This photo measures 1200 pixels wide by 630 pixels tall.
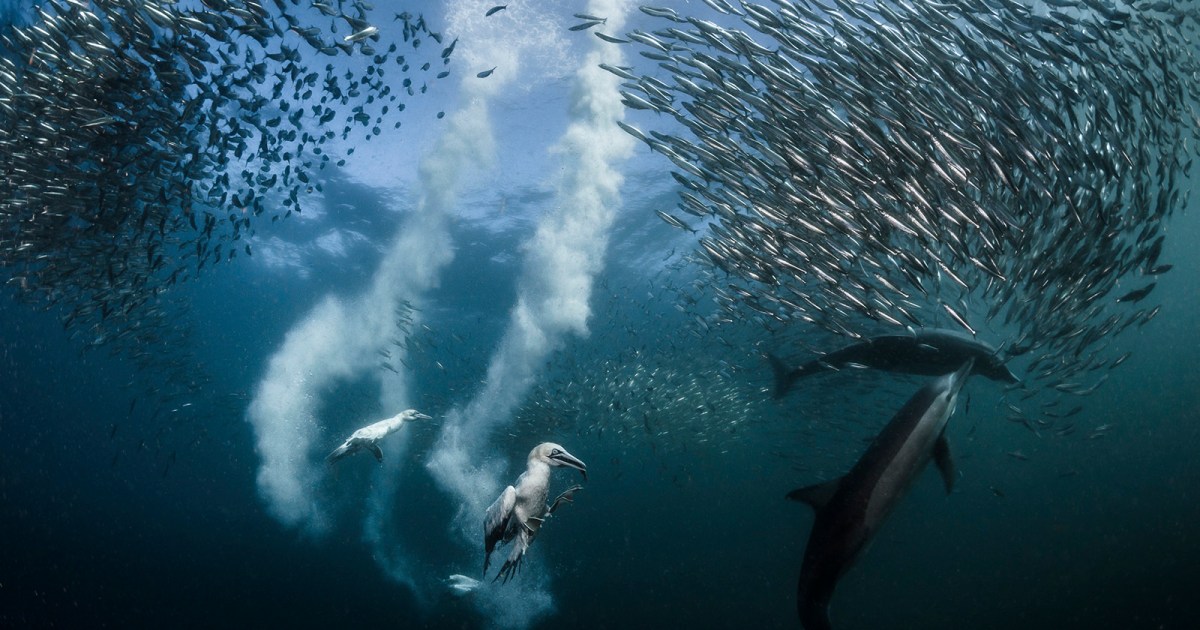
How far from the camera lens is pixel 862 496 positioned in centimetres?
398

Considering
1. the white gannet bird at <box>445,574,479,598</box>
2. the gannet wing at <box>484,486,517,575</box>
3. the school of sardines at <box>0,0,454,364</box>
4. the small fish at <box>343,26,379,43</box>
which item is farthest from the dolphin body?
the white gannet bird at <box>445,574,479,598</box>

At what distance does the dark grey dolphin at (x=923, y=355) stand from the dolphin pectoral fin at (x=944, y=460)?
2.09 m

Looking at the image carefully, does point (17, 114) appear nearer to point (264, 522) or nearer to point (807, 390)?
point (807, 390)

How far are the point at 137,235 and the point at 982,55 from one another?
14474 millimetres

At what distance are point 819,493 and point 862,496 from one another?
36 centimetres

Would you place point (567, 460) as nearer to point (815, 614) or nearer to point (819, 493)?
point (819, 493)

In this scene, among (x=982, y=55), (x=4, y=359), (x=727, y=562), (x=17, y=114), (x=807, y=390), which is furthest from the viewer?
(x=727, y=562)

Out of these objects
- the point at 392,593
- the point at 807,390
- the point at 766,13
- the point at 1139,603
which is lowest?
the point at 392,593

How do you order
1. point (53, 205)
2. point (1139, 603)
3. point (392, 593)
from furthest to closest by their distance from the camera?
point (392, 593) < point (1139, 603) < point (53, 205)

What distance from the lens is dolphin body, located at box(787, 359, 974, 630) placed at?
3939 mm

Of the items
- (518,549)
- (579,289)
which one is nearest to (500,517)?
(518,549)

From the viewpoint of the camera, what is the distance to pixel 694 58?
255 inches

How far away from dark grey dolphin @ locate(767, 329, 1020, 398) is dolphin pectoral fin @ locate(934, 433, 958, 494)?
209 centimetres

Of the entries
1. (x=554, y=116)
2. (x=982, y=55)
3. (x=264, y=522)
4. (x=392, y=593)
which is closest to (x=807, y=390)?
(x=554, y=116)
